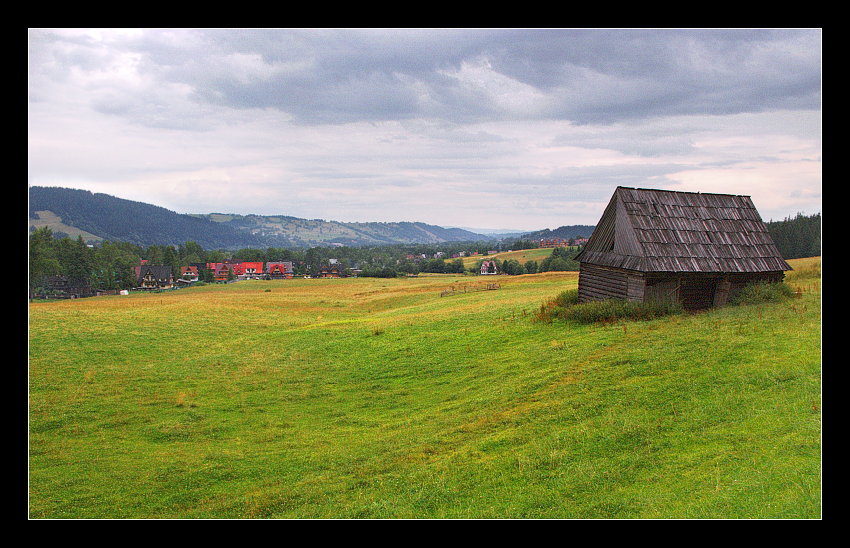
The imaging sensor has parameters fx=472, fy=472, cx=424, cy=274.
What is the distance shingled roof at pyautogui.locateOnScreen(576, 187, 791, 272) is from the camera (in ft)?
74.8

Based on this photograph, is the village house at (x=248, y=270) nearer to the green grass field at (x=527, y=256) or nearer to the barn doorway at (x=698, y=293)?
the green grass field at (x=527, y=256)

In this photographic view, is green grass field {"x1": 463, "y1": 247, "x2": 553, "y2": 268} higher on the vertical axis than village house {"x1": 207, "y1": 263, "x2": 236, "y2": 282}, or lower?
higher

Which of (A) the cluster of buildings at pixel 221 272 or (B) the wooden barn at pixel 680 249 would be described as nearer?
(B) the wooden barn at pixel 680 249

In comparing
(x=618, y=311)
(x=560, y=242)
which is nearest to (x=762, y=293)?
(x=618, y=311)

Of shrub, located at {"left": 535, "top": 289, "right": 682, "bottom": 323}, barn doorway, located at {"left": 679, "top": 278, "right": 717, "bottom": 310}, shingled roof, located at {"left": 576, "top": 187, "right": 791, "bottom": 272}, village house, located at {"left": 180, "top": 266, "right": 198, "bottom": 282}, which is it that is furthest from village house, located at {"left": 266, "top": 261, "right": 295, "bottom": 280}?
barn doorway, located at {"left": 679, "top": 278, "right": 717, "bottom": 310}

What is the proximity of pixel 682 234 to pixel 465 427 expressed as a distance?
1751 cm

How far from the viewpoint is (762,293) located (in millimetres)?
22312

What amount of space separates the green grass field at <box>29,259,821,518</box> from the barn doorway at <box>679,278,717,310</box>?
1.83 m

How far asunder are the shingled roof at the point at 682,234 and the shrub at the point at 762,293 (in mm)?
905

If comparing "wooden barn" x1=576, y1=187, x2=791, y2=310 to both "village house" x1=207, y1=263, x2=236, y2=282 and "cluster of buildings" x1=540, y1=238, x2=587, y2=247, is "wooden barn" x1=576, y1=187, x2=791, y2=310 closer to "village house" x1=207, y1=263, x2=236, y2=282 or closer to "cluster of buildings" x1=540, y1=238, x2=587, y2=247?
"cluster of buildings" x1=540, y1=238, x2=587, y2=247

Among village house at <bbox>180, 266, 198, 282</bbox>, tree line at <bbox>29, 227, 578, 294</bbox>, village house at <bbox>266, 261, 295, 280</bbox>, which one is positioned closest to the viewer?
tree line at <bbox>29, 227, 578, 294</bbox>

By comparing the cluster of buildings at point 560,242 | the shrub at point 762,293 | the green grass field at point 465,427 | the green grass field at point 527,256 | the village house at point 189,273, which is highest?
the cluster of buildings at point 560,242

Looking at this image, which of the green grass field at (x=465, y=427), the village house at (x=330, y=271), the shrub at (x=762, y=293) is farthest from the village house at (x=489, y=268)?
the green grass field at (x=465, y=427)

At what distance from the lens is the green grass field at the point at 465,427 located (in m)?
8.41
